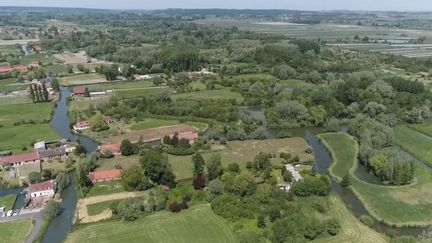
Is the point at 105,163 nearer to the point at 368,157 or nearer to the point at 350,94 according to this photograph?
the point at 368,157

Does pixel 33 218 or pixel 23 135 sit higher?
pixel 33 218

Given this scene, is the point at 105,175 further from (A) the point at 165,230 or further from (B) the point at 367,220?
(B) the point at 367,220

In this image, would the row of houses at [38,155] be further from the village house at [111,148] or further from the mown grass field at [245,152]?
the mown grass field at [245,152]

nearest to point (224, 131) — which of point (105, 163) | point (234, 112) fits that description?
point (234, 112)

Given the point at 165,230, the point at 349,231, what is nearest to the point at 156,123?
the point at 165,230

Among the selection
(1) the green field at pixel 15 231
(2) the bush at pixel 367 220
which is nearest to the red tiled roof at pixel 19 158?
(1) the green field at pixel 15 231
